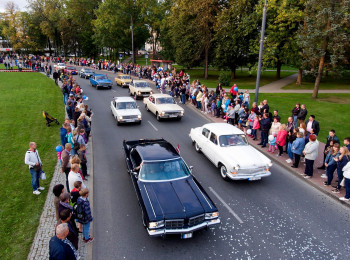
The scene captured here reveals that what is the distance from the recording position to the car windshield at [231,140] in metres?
10.8

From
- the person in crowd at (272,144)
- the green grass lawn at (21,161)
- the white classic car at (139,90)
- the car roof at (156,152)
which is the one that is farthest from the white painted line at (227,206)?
the white classic car at (139,90)

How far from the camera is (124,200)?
28.2 feet

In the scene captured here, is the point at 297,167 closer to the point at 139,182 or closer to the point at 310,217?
the point at 310,217

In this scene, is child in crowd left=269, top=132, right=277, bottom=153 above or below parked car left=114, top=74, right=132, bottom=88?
below

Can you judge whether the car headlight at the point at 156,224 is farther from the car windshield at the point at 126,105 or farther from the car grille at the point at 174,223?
the car windshield at the point at 126,105

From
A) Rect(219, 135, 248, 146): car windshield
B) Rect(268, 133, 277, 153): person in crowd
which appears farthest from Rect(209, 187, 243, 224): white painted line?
Rect(268, 133, 277, 153): person in crowd

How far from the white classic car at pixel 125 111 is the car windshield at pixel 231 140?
714cm

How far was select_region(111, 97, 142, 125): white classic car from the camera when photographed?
16344mm

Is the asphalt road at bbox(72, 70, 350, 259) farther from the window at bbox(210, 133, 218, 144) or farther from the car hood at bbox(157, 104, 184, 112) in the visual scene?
the car hood at bbox(157, 104, 184, 112)

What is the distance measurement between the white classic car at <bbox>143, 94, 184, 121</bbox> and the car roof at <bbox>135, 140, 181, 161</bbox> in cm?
758

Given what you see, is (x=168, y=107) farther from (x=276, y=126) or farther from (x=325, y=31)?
(x=325, y=31)

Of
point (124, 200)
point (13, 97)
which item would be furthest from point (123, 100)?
point (13, 97)

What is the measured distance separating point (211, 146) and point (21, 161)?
790 centimetres

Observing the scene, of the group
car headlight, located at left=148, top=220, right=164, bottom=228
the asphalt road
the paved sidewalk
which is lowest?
the asphalt road
